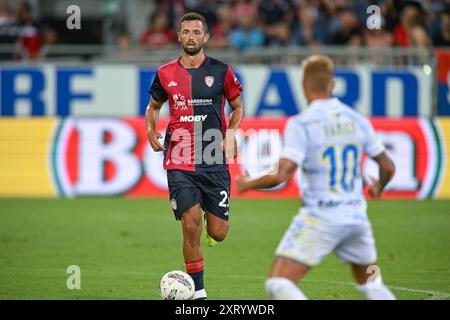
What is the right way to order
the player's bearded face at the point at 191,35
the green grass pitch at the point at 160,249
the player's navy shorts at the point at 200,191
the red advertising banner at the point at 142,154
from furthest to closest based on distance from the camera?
the red advertising banner at the point at 142,154
the green grass pitch at the point at 160,249
the player's bearded face at the point at 191,35
the player's navy shorts at the point at 200,191

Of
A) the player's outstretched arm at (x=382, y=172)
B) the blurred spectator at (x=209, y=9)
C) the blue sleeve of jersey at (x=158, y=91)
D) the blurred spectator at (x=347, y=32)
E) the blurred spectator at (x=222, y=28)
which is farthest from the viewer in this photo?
the blurred spectator at (x=209, y=9)

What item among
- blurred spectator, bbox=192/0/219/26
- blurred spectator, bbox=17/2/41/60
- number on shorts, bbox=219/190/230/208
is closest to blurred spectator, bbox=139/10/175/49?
blurred spectator, bbox=192/0/219/26

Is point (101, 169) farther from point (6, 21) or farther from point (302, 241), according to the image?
point (302, 241)

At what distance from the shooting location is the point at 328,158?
726cm

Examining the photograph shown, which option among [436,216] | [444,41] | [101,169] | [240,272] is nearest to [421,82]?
[444,41]

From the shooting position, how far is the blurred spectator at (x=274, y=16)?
22.7 meters

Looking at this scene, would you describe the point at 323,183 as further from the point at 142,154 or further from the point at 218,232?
the point at 142,154

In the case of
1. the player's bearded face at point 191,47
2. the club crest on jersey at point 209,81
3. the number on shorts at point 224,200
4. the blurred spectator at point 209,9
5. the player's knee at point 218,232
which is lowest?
the player's knee at point 218,232

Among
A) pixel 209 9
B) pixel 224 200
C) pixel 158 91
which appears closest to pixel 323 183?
pixel 224 200

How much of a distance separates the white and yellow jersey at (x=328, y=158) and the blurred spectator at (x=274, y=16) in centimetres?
1535

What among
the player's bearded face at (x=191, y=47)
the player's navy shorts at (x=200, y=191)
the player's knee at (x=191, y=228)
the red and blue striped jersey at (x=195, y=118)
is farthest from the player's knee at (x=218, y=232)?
the player's bearded face at (x=191, y=47)

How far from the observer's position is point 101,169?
18.9 metres

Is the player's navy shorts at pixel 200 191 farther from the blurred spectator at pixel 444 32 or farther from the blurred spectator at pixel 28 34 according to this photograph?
the blurred spectator at pixel 28 34

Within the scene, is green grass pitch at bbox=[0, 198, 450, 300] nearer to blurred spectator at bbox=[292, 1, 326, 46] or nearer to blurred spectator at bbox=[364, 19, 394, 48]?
blurred spectator at bbox=[364, 19, 394, 48]
